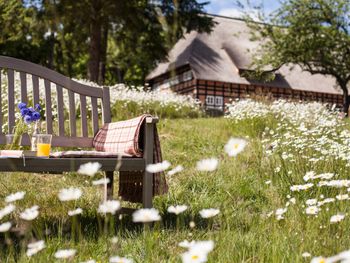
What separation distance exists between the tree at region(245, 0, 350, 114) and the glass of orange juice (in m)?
18.4

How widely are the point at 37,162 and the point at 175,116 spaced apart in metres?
9.56

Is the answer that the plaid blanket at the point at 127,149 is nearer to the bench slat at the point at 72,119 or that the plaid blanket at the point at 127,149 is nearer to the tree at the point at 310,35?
the bench slat at the point at 72,119

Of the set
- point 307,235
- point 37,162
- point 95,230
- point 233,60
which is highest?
point 233,60

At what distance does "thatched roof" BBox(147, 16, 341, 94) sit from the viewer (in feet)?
79.9

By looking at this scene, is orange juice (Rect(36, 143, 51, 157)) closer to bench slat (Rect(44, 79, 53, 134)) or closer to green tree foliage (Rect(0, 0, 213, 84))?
bench slat (Rect(44, 79, 53, 134))

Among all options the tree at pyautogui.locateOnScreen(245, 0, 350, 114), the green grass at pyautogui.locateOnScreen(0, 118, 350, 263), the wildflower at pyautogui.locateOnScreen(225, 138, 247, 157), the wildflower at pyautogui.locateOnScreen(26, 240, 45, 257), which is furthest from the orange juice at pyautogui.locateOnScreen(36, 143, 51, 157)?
the tree at pyautogui.locateOnScreen(245, 0, 350, 114)

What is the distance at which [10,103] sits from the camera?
3.98m

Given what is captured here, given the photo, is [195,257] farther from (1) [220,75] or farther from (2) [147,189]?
(1) [220,75]

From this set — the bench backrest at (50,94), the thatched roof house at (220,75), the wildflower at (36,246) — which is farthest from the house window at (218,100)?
the wildflower at (36,246)

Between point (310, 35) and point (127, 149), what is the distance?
1855cm

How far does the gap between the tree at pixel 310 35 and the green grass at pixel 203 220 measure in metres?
14.2

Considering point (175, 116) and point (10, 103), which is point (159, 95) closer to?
point (175, 116)

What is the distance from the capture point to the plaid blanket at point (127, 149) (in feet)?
11.5

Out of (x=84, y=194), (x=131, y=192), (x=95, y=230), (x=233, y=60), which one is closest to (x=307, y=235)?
(x=95, y=230)
